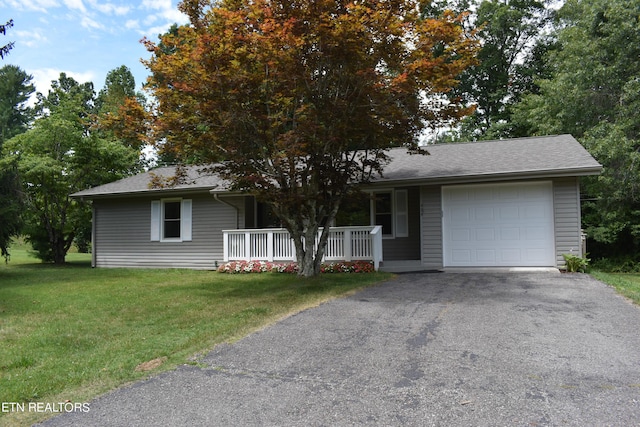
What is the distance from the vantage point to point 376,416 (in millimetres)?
2924

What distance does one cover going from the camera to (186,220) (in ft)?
46.2

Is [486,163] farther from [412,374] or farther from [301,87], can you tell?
[412,374]

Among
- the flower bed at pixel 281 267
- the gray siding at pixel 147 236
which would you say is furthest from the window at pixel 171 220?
the flower bed at pixel 281 267

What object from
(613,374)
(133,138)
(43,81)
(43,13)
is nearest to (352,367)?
(613,374)

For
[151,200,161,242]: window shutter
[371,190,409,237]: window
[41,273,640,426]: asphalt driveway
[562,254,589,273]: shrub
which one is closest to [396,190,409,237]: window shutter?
[371,190,409,237]: window

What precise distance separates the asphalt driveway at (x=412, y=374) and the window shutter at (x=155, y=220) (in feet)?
33.0

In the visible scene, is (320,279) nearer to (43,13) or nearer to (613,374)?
(613,374)

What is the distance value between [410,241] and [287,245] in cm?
336

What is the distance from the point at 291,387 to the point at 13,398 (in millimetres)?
2145

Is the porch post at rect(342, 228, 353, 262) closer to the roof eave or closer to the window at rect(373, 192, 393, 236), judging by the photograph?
the window at rect(373, 192, 393, 236)

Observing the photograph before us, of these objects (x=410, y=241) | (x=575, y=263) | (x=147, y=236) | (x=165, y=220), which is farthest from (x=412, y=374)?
(x=147, y=236)

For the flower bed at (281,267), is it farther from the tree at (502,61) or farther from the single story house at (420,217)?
the tree at (502,61)

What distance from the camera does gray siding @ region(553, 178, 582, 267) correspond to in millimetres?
9711

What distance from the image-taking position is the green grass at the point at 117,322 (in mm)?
3797
